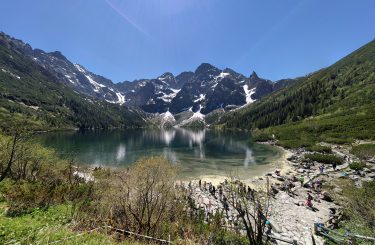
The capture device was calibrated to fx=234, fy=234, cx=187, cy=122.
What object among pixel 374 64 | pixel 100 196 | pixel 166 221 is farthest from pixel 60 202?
pixel 374 64

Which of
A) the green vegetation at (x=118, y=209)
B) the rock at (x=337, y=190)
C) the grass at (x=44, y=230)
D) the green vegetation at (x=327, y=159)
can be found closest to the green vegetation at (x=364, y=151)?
the green vegetation at (x=327, y=159)

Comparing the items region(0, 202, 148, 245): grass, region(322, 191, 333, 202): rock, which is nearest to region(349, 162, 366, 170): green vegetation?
region(322, 191, 333, 202): rock

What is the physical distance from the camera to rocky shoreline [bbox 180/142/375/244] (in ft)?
94.7

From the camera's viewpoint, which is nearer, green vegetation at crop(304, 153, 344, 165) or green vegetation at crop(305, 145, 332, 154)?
green vegetation at crop(304, 153, 344, 165)

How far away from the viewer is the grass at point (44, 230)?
12012 mm

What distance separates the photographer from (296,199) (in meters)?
43.3

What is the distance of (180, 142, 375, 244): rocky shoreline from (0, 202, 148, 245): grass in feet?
39.4

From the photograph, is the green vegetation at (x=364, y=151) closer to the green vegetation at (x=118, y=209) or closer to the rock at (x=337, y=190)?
the rock at (x=337, y=190)

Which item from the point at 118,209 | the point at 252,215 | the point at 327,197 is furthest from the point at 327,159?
the point at 118,209

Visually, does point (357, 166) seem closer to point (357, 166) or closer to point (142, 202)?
point (357, 166)

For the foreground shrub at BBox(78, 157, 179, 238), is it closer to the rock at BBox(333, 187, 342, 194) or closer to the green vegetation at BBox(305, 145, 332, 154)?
the rock at BBox(333, 187, 342, 194)

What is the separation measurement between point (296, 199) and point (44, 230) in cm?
4184

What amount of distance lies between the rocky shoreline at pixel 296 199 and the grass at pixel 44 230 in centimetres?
1201

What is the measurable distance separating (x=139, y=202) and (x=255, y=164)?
63.8 metres
